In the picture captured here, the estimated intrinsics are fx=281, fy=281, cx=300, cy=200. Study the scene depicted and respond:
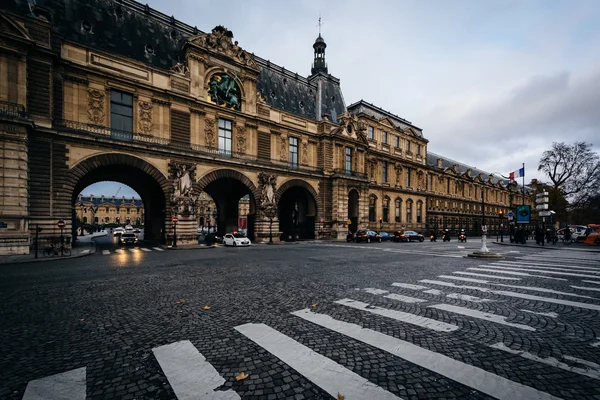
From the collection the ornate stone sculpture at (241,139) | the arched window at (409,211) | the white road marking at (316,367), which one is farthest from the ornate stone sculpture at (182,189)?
the arched window at (409,211)

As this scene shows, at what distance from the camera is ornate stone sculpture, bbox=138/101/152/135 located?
81.3 feet

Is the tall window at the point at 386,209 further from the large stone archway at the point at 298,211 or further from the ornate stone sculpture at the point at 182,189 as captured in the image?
the ornate stone sculpture at the point at 182,189

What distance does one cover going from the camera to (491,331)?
194 inches

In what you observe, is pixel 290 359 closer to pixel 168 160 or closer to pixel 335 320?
pixel 335 320

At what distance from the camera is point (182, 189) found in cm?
2598

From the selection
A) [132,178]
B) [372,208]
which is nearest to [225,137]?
[132,178]

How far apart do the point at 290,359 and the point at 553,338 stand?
438 cm

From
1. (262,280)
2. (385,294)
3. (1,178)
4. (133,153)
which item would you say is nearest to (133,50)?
(133,153)

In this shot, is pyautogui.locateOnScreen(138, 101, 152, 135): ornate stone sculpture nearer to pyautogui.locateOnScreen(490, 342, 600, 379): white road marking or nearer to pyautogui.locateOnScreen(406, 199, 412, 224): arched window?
pyautogui.locateOnScreen(490, 342, 600, 379): white road marking

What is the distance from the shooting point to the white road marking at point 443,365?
3.10m

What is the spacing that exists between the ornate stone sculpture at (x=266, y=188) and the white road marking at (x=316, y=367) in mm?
26827

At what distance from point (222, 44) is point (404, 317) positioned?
32.2 meters

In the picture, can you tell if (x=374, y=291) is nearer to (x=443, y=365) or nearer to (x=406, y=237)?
(x=443, y=365)

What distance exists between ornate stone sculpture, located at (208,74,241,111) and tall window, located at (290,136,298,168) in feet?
26.5
